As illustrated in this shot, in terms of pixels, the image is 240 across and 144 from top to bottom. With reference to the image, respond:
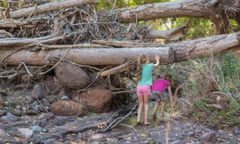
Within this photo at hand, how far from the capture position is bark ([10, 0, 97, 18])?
8.07 meters

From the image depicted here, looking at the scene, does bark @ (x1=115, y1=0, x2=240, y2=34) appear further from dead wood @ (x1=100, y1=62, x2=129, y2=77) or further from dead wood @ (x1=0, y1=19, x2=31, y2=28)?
dead wood @ (x1=0, y1=19, x2=31, y2=28)

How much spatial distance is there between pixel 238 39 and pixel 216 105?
1417mm

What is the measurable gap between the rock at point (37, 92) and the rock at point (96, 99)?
741mm

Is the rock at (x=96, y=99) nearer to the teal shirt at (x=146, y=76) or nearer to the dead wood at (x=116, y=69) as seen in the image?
the dead wood at (x=116, y=69)

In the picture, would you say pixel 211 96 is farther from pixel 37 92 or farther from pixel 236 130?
pixel 37 92

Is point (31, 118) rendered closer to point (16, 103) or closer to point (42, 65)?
point (16, 103)

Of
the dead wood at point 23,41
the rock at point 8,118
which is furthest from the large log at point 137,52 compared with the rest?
the rock at point 8,118

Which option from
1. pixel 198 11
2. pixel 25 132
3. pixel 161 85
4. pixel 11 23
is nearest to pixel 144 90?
pixel 161 85

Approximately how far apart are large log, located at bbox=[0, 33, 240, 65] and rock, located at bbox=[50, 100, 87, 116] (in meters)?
1.04

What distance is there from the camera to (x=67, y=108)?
6730 millimetres

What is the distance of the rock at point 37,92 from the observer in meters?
7.20

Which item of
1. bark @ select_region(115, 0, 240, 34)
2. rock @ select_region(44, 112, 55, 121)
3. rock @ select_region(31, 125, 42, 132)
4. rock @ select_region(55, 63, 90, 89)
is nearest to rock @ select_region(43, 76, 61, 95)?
rock @ select_region(55, 63, 90, 89)

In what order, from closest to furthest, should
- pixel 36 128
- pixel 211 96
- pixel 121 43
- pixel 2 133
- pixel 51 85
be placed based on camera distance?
pixel 2 133, pixel 36 128, pixel 211 96, pixel 121 43, pixel 51 85

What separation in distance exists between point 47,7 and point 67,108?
9.22ft
